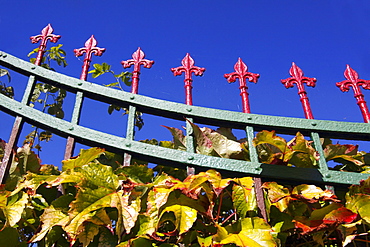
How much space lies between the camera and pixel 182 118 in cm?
173

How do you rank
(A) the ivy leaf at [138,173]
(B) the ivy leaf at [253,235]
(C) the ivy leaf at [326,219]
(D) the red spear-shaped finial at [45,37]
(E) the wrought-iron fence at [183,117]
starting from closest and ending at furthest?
(B) the ivy leaf at [253,235] → (C) the ivy leaf at [326,219] → (A) the ivy leaf at [138,173] → (E) the wrought-iron fence at [183,117] → (D) the red spear-shaped finial at [45,37]

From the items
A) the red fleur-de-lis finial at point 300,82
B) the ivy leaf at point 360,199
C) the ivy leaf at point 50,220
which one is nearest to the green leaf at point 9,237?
the ivy leaf at point 50,220

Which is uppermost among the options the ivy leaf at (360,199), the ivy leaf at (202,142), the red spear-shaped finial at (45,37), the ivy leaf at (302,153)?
the red spear-shaped finial at (45,37)

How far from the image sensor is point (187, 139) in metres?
1.65

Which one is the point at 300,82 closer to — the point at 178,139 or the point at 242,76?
the point at 242,76

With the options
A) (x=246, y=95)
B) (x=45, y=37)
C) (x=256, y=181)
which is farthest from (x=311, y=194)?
(x=45, y=37)

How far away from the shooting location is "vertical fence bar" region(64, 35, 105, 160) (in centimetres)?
161

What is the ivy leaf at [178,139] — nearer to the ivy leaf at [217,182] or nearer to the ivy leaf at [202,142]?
the ivy leaf at [202,142]

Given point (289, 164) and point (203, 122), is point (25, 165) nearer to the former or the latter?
point (203, 122)

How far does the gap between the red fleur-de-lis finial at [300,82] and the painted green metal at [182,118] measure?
0.12 metres

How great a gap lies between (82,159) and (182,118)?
19.0 inches

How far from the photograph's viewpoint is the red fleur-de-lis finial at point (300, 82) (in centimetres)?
185

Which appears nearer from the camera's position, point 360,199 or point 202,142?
point 360,199

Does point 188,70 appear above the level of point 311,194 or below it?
above
